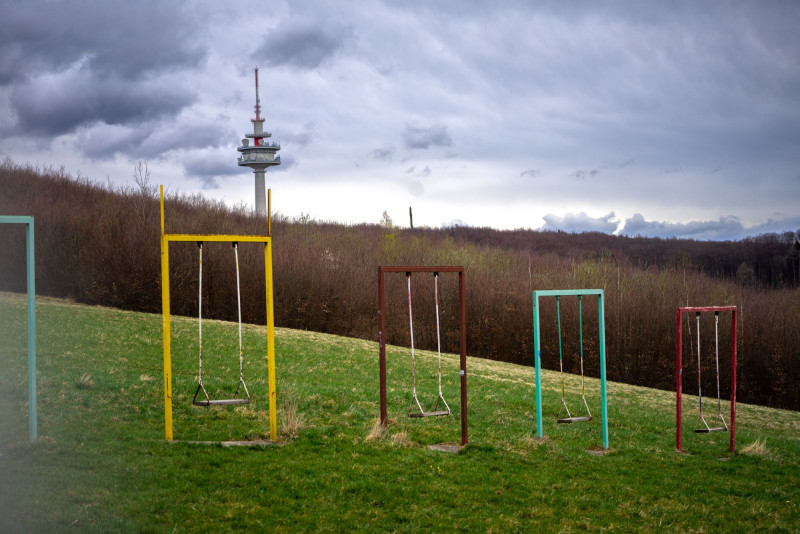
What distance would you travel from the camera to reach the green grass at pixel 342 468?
7.18m

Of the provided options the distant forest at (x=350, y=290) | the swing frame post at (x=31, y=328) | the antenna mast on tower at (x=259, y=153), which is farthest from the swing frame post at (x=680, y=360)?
the antenna mast on tower at (x=259, y=153)

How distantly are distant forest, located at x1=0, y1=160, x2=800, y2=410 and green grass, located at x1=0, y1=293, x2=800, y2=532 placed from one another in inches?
756

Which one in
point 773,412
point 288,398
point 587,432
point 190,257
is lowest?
point 773,412

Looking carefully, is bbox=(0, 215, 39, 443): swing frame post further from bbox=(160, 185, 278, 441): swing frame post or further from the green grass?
bbox=(160, 185, 278, 441): swing frame post

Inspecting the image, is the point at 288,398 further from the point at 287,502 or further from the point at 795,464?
the point at 795,464

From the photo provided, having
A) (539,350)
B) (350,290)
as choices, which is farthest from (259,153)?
→ (539,350)

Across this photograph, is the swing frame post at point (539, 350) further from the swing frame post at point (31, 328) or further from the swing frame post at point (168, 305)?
the swing frame post at point (31, 328)

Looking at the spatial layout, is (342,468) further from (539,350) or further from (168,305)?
(539,350)

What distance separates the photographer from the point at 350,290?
40656 mm

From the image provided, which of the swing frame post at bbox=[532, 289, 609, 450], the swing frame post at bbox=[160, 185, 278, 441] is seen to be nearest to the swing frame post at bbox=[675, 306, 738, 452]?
the swing frame post at bbox=[532, 289, 609, 450]

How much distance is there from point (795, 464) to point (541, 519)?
774cm

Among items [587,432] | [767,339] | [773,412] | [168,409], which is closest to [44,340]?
[168,409]

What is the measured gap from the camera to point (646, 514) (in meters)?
8.48

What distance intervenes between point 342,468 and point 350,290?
31.8m
